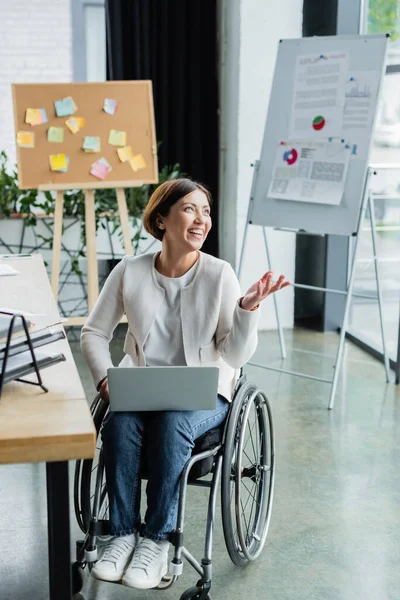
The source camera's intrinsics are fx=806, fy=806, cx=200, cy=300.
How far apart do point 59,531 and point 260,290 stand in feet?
2.51

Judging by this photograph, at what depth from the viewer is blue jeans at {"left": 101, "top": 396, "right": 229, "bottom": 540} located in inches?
71.7

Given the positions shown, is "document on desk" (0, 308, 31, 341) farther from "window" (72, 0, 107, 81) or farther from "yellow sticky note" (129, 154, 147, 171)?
"window" (72, 0, 107, 81)

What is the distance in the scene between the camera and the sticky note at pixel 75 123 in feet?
12.9

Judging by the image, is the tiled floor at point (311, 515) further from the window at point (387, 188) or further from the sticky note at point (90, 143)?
the sticky note at point (90, 143)

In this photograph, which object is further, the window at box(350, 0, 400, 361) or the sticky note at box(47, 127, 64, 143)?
the window at box(350, 0, 400, 361)

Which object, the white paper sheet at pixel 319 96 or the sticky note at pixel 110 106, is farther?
the sticky note at pixel 110 106

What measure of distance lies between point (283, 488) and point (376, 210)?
196cm

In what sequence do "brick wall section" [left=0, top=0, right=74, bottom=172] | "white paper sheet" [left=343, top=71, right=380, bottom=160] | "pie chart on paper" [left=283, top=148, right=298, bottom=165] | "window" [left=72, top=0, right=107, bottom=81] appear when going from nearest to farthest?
1. "white paper sheet" [left=343, top=71, right=380, bottom=160]
2. "pie chart on paper" [left=283, top=148, right=298, bottom=165]
3. "window" [left=72, top=0, right=107, bottom=81]
4. "brick wall section" [left=0, top=0, right=74, bottom=172]

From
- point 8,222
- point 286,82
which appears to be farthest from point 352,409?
point 8,222

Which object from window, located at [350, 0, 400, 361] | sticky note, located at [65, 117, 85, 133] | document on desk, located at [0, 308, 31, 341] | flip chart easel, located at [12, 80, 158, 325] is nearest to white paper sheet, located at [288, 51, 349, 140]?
window, located at [350, 0, 400, 361]

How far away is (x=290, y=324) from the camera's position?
4.73 meters

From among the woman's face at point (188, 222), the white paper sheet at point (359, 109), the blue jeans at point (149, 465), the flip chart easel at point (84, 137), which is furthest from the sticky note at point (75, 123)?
the blue jeans at point (149, 465)

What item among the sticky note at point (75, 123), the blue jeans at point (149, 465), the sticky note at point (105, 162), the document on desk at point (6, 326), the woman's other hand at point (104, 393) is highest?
the sticky note at point (75, 123)

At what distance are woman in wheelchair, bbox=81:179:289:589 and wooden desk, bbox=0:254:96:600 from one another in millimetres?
330
